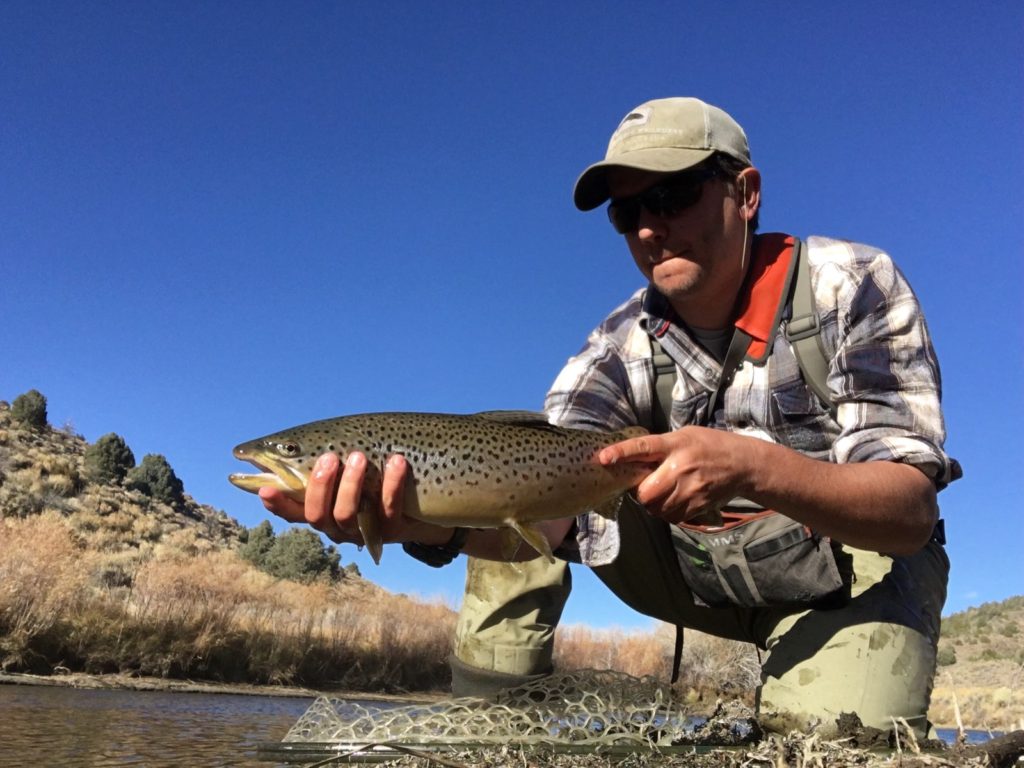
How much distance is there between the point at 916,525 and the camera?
11.0ft

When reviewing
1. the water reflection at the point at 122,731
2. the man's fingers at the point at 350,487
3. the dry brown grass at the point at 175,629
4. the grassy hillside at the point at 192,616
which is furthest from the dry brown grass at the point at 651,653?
the man's fingers at the point at 350,487

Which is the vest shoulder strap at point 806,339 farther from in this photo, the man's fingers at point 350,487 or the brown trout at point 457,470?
the man's fingers at point 350,487

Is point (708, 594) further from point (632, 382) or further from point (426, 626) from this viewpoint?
point (426, 626)

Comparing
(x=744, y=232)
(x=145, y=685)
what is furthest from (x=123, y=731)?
(x=145, y=685)

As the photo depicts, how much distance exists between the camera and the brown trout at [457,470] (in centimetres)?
330

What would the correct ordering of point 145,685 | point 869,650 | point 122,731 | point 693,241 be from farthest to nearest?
point 145,685, point 122,731, point 693,241, point 869,650

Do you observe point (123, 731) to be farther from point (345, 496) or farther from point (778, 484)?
point (778, 484)

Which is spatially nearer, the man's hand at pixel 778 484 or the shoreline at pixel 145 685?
the man's hand at pixel 778 484

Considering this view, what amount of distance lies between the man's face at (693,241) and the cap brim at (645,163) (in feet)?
0.30

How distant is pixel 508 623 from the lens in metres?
4.62

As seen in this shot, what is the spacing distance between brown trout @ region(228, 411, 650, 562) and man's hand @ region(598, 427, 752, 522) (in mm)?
202

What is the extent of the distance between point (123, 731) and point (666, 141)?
19.9 feet

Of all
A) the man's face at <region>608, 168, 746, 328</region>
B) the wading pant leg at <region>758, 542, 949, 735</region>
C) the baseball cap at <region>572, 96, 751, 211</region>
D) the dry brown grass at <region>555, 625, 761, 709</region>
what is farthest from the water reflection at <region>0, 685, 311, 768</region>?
the dry brown grass at <region>555, 625, 761, 709</region>

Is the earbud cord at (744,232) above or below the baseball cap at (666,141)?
below
